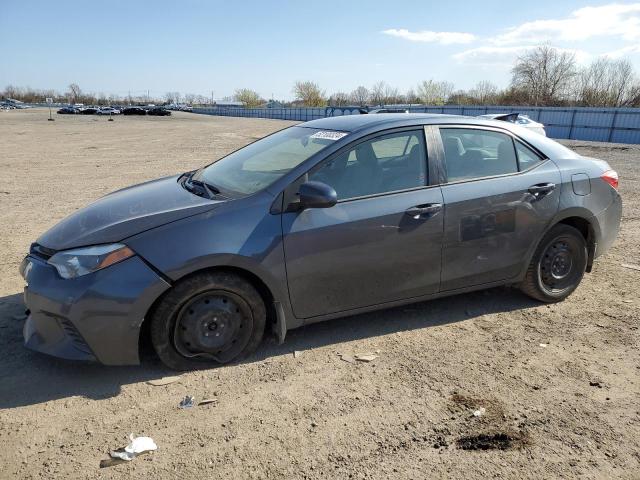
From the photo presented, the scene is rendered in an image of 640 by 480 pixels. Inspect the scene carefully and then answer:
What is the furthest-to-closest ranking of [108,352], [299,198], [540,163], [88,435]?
[540,163] < [299,198] < [108,352] < [88,435]

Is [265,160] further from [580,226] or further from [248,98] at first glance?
[248,98]

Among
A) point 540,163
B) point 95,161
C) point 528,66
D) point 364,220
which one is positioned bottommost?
point 95,161

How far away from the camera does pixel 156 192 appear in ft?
12.8

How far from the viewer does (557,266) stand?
14.4 feet

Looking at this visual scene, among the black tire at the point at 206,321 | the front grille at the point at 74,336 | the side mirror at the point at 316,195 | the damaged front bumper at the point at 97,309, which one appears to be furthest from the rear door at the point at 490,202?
the front grille at the point at 74,336

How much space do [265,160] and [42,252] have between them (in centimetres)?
177

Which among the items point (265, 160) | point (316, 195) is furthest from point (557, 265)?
point (265, 160)

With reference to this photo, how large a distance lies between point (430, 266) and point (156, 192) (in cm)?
225

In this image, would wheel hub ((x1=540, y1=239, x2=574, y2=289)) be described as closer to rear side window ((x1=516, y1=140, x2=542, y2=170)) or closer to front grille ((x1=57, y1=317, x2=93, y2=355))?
rear side window ((x1=516, y1=140, x2=542, y2=170))

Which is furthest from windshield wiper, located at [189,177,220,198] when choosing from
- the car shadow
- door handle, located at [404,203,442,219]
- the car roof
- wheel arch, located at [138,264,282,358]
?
door handle, located at [404,203,442,219]

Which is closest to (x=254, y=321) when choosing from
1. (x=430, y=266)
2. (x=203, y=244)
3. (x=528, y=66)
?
(x=203, y=244)

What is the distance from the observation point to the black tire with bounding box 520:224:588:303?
14.0ft

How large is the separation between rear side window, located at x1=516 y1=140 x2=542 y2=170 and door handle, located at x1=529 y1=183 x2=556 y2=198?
192mm

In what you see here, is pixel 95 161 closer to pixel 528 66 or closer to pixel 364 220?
pixel 364 220
